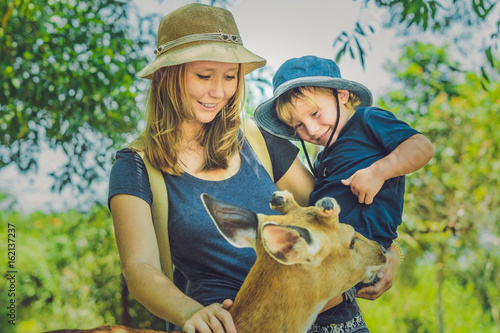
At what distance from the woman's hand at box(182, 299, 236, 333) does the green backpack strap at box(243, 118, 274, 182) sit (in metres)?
0.89

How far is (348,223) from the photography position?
2104 mm

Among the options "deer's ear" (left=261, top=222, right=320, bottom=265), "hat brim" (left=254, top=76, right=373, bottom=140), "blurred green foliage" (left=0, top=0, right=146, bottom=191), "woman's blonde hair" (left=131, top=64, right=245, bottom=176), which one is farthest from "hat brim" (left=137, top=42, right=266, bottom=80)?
"blurred green foliage" (left=0, top=0, right=146, bottom=191)

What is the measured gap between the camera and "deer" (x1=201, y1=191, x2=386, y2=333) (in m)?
1.77

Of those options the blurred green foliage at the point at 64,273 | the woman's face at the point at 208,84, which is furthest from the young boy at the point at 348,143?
the blurred green foliage at the point at 64,273

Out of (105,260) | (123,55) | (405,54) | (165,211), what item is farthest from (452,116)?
(165,211)

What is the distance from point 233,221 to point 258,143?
2.71 feet

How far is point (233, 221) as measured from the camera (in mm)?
1772

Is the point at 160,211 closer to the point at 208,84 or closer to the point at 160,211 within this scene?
the point at 160,211

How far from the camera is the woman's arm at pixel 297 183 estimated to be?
2.49m

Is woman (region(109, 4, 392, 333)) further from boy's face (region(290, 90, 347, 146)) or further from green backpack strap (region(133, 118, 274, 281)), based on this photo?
boy's face (region(290, 90, 347, 146))

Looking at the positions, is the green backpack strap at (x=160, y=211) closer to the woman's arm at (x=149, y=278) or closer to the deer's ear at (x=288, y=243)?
the woman's arm at (x=149, y=278)

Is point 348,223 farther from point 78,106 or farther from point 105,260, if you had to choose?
point 105,260

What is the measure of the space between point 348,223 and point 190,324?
83 cm

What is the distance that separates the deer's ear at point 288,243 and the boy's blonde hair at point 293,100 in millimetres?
892
